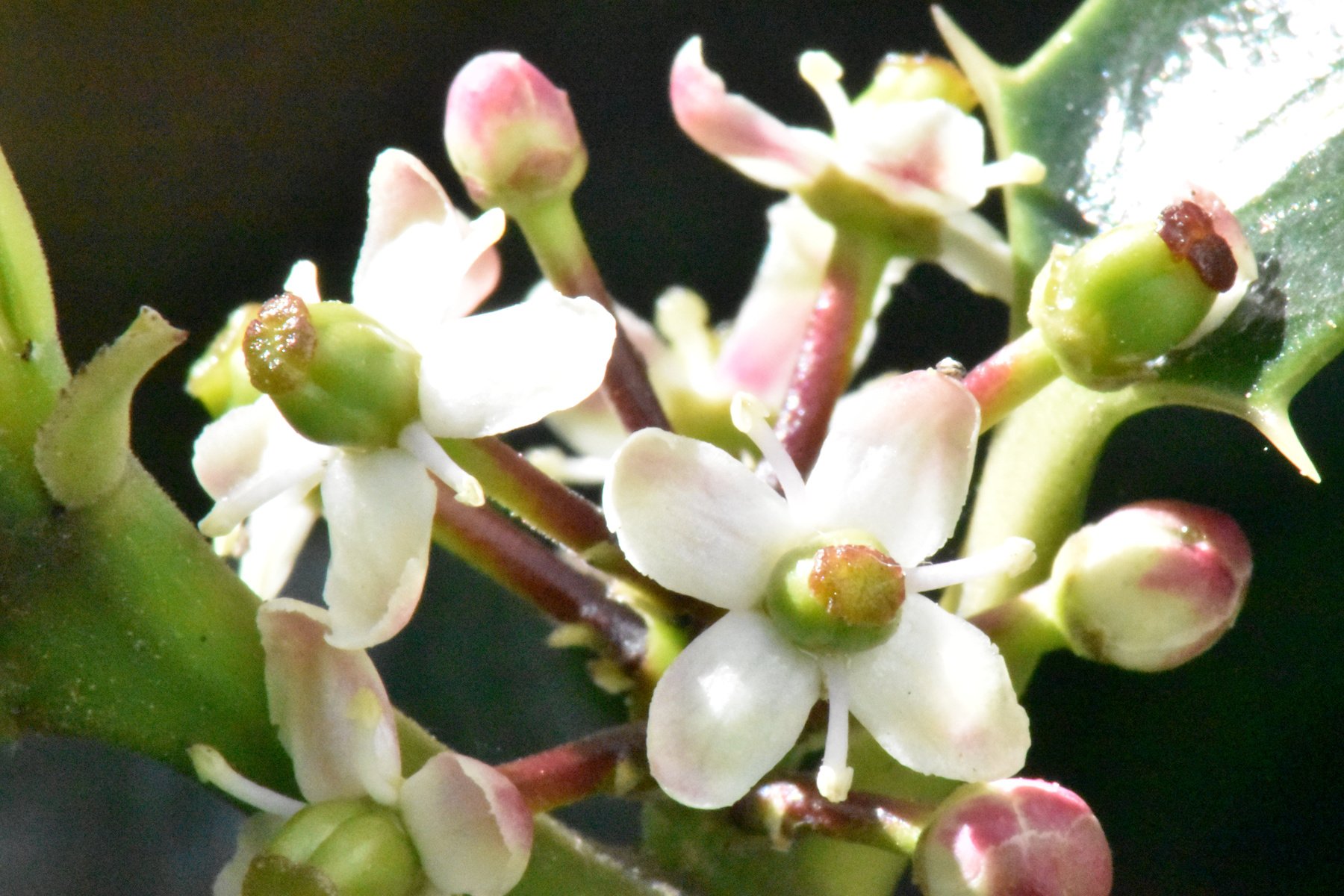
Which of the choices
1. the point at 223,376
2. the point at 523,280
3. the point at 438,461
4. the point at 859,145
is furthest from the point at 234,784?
the point at 523,280

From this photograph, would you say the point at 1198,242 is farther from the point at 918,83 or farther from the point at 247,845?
the point at 247,845

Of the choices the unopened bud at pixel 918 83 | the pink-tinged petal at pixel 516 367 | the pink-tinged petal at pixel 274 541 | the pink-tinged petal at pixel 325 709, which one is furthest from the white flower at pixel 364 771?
the unopened bud at pixel 918 83

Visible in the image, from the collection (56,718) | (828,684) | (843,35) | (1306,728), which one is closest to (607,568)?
(828,684)

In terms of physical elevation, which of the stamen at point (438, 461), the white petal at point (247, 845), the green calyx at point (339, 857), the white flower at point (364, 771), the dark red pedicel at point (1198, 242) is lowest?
the white petal at point (247, 845)

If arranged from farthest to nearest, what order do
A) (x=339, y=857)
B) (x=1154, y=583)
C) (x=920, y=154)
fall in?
(x=920, y=154) < (x=1154, y=583) < (x=339, y=857)

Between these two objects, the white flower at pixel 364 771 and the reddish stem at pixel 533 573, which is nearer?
the white flower at pixel 364 771

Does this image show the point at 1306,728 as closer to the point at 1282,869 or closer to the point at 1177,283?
the point at 1282,869

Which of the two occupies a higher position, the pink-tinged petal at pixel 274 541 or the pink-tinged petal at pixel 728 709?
the pink-tinged petal at pixel 728 709

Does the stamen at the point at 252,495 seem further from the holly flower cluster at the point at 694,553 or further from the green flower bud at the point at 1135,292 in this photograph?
the green flower bud at the point at 1135,292
